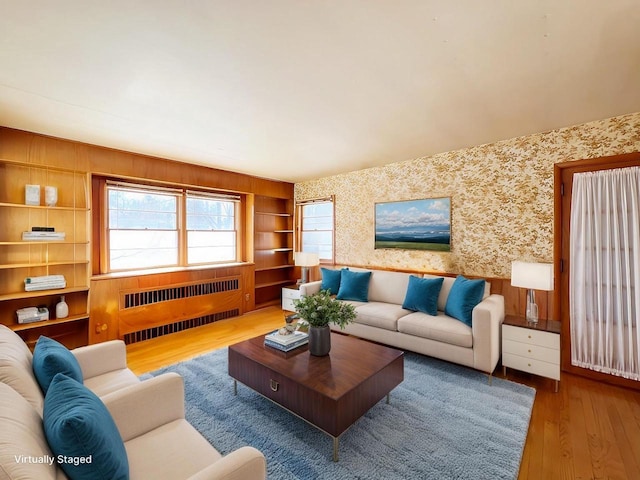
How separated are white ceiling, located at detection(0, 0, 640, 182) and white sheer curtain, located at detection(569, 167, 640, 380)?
68 centimetres

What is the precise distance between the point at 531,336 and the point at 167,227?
4681 millimetres

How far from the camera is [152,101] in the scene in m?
2.36

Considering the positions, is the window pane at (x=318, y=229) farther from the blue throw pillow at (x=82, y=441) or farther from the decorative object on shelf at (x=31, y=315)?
the blue throw pillow at (x=82, y=441)

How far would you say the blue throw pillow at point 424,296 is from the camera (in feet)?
10.8

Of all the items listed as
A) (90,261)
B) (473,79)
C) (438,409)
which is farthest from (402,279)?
(90,261)

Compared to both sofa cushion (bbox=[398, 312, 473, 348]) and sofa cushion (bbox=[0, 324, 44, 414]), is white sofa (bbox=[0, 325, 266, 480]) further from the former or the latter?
sofa cushion (bbox=[398, 312, 473, 348])

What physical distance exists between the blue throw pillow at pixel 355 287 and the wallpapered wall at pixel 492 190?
627 mm

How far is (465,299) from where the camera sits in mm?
2994

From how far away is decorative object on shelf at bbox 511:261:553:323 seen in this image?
2678 millimetres

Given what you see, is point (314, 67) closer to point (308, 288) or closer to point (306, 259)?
point (308, 288)

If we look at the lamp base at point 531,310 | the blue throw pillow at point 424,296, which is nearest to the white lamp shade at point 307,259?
the blue throw pillow at point 424,296

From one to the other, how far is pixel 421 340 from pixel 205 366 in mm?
2273

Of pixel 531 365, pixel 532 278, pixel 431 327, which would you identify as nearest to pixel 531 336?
pixel 531 365

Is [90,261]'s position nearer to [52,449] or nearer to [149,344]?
[149,344]
